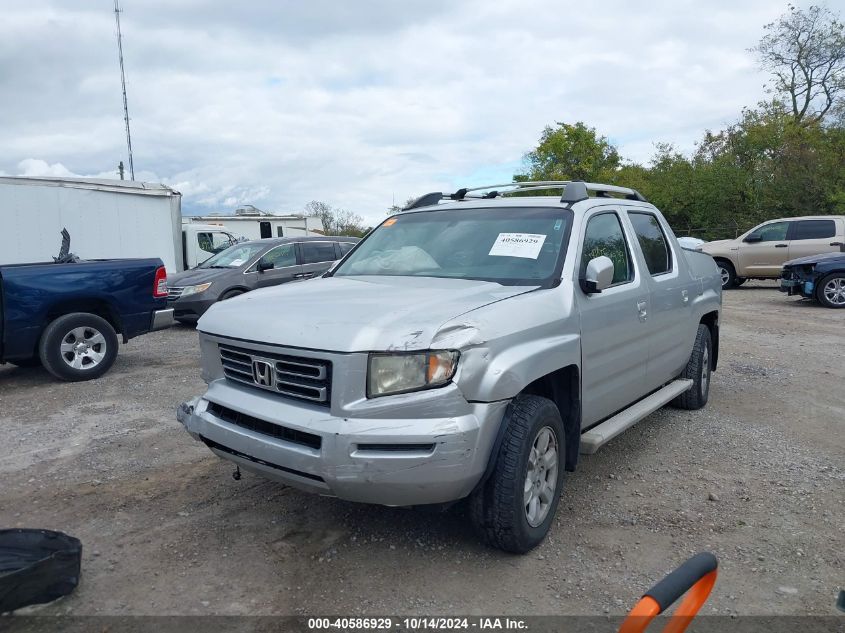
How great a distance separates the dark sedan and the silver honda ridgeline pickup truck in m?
10.5

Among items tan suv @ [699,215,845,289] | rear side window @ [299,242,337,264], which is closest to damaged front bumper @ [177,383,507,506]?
rear side window @ [299,242,337,264]

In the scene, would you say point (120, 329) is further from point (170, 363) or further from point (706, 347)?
point (706, 347)

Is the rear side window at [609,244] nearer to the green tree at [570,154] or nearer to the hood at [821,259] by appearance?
the hood at [821,259]

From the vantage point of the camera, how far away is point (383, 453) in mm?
2816

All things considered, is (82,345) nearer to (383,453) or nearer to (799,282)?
(383,453)

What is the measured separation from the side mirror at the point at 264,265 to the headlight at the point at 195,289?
0.91 meters

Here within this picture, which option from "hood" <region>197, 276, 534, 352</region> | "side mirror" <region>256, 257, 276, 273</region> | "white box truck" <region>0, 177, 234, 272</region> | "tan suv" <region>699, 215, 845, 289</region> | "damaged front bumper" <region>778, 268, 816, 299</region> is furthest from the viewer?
"tan suv" <region>699, 215, 845, 289</region>

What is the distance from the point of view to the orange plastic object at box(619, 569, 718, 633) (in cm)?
164

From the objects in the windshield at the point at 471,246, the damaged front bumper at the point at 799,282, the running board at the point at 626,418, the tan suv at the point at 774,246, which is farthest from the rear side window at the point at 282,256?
the tan suv at the point at 774,246

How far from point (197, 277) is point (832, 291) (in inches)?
474

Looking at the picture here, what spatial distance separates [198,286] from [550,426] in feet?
28.1

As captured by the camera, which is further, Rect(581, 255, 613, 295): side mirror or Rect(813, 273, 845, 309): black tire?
Rect(813, 273, 845, 309): black tire

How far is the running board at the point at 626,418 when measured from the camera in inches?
146

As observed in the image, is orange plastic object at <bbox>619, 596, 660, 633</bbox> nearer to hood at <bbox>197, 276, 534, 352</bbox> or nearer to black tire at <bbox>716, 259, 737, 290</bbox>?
hood at <bbox>197, 276, 534, 352</bbox>
